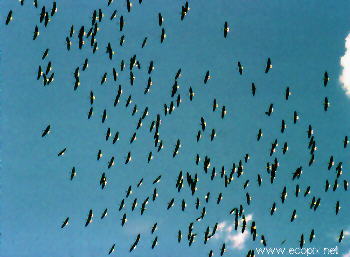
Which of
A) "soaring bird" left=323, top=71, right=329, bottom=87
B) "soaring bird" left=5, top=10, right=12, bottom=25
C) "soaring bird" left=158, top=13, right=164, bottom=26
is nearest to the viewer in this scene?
"soaring bird" left=5, top=10, right=12, bottom=25

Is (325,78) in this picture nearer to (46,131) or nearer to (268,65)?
(268,65)

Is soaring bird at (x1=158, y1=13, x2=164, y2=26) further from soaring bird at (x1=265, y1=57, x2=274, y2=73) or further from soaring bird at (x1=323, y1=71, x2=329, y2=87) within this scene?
soaring bird at (x1=323, y1=71, x2=329, y2=87)

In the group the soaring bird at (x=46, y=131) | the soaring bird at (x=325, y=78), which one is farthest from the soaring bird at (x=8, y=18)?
the soaring bird at (x=325, y=78)

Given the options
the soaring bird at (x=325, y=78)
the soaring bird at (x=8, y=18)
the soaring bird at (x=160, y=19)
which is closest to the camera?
the soaring bird at (x=8, y=18)

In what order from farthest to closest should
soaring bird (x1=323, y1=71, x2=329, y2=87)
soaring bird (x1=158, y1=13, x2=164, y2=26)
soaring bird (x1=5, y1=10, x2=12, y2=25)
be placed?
soaring bird (x1=158, y1=13, x2=164, y2=26)
soaring bird (x1=323, y1=71, x2=329, y2=87)
soaring bird (x1=5, y1=10, x2=12, y2=25)

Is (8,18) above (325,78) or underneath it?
above

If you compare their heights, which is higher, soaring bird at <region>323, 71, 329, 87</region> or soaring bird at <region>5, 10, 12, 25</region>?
soaring bird at <region>5, 10, 12, 25</region>

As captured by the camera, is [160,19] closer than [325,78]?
No

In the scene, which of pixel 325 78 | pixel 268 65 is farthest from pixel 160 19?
pixel 325 78

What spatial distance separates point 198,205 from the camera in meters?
28.5

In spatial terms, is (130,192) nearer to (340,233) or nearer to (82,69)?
(82,69)

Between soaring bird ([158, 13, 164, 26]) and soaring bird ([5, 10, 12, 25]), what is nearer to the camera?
soaring bird ([5, 10, 12, 25])

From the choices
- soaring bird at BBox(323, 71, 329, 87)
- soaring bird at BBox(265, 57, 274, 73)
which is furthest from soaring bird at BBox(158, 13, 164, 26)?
soaring bird at BBox(323, 71, 329, 87)

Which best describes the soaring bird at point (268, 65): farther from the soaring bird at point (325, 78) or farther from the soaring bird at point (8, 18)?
the soaring bird at point (8, 18)
